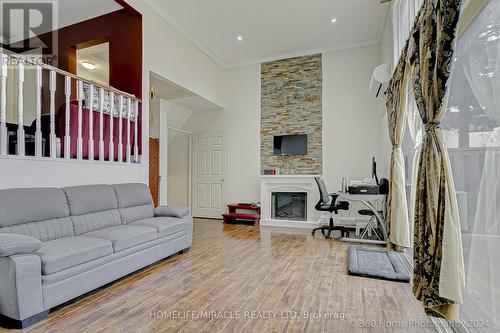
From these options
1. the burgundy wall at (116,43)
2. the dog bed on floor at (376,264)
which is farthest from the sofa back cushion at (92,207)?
the dog bed on floor at (376,264)

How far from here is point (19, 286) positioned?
6.27ft

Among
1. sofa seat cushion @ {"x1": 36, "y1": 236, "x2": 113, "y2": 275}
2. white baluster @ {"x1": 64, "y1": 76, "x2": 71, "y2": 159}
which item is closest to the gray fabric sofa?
sofa seat cushion @ {"x1": 36, "y1": 236, "x2": 113, "y2": 275}

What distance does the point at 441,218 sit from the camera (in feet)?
5.51

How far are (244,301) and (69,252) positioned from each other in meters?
1.53

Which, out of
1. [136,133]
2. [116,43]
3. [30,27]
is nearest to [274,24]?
[116,43]

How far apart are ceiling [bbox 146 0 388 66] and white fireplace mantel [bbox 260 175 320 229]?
2.86 meters

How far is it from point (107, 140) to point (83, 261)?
77.8 inches

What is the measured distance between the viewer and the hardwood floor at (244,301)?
1979mm

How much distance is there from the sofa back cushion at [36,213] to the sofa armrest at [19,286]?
557mm

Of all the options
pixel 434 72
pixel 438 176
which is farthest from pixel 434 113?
pixel 438 176

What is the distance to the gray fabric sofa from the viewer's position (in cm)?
195

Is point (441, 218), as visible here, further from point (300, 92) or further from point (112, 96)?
point (300, 92)

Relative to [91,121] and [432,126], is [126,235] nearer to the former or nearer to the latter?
[91,121]

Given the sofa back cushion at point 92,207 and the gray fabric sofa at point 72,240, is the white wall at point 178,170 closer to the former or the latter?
the gray fabric sofa at point 72,240
